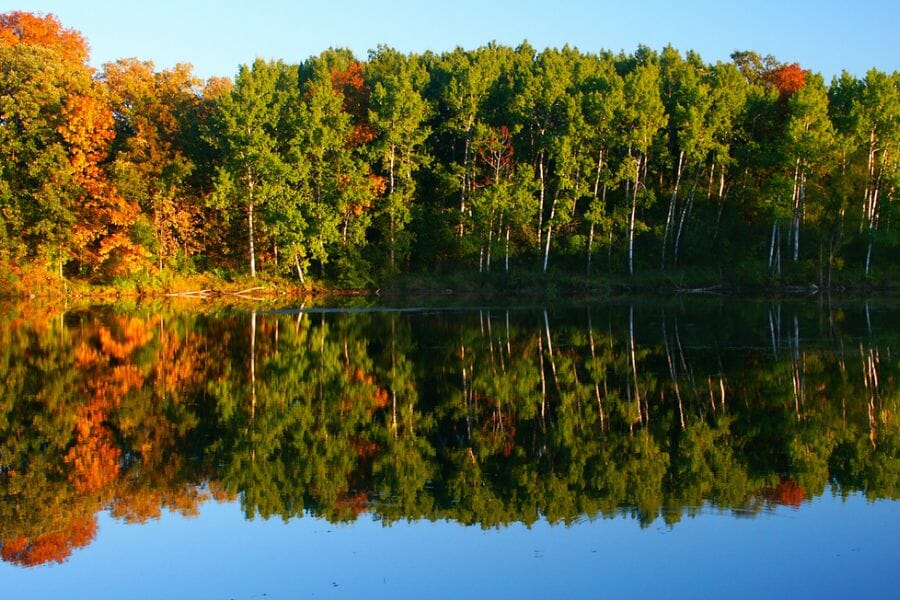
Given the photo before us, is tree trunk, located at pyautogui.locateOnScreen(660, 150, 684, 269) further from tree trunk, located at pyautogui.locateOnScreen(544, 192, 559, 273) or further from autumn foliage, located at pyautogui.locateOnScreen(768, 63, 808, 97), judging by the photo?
autumn foliage, located at pyautogui.locateOnScreen(768, 63, 808, 97)

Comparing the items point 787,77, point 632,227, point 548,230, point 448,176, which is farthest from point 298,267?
point 787,77

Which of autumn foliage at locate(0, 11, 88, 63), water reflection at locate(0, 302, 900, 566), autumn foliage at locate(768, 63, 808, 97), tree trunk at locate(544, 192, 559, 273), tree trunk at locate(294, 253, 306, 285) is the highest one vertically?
autumn foliage at locate(0, 11, 88, 63)

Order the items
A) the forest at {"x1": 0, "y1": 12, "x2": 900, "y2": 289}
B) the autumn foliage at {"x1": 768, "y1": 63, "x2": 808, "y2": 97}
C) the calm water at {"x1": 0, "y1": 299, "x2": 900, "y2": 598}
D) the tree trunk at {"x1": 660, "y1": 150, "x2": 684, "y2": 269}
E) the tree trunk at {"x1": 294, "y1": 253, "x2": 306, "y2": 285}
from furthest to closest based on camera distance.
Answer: the autumn foliage at {"x1": 768, "y1": 63, "x2": 808, "y2": 97}, the tree trunk at {"x1": 660, "y1": 150, "x2": 684, "y2": 269}, the tree trunk at {"x1": 294, "y1": 253, "x2": 306, "y2": 285}, the forest at {"x1": 0, "y1": 12, "x2": 900, "y2": 289}, the calm water at {"x1": 0, "y1": 299, "x2": 900, "y2": 598}

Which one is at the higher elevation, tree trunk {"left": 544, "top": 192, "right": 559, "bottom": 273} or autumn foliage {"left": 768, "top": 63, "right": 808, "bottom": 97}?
autumn foliage {"left": 768, "top": 63, "right": 808, "bottom": 97}

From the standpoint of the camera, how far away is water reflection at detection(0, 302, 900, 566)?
11594 mm

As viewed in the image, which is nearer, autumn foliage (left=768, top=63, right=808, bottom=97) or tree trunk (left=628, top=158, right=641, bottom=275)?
tree trunk (left=628, top=158, right=641, bottom=275)

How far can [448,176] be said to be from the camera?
5684 cm

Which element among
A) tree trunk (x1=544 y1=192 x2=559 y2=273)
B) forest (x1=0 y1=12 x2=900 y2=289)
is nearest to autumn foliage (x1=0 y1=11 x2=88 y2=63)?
forest (x1=0 y1=12 x2=900 y2=289)

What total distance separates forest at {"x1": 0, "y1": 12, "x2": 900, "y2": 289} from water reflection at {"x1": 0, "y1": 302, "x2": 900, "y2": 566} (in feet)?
84.3

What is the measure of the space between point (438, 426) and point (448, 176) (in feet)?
138

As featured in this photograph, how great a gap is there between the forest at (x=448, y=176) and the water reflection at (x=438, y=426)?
1011 inches

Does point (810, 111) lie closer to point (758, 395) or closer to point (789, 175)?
point (789, 175)

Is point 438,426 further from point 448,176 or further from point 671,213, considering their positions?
point 671,213

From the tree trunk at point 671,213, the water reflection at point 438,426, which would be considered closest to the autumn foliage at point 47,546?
the water reflection at point 438,426
